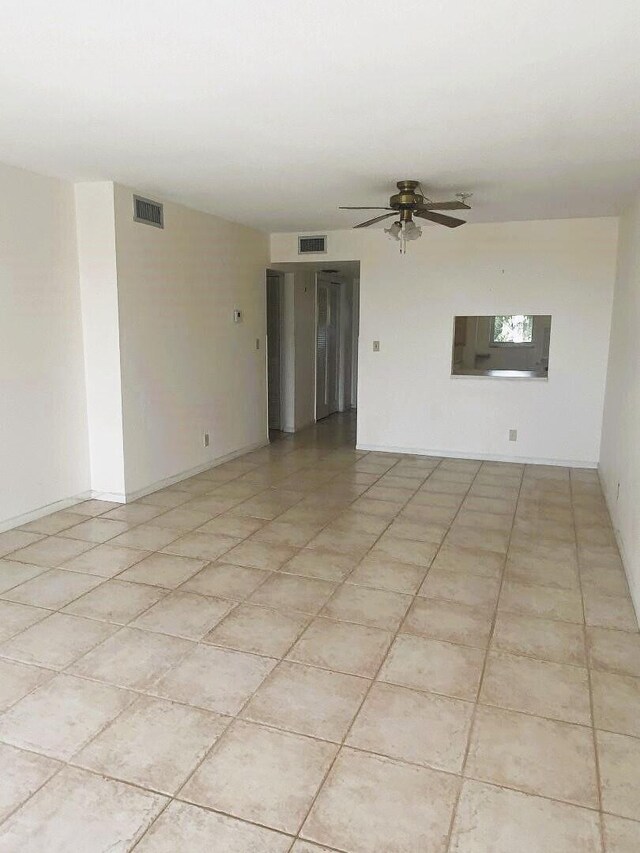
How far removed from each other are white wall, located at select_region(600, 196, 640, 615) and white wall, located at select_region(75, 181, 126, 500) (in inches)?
135

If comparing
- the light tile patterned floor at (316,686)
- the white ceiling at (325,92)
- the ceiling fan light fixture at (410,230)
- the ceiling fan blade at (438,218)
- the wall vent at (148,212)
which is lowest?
the light tile patterned floor at (316,686)

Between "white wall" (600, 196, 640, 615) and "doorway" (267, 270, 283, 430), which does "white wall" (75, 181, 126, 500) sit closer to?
"doorway" (267, 270, 283, 430)

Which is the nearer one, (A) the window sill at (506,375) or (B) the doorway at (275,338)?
(A) the window sill at (506,375)

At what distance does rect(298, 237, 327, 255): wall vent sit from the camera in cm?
621

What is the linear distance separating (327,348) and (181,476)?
385 cm

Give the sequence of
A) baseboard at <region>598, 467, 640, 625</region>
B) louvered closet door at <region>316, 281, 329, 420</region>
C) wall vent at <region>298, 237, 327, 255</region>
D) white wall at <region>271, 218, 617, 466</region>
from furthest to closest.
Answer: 1. louvered closet door at <region>316, 281, 329, 420</region>
2. wall vent at <region>298, 237, 327, 255</region>
3. white wall at <region>271, 218, 617, 466</region>
4. baseboard at <region>598, 467, 640, 625</region>

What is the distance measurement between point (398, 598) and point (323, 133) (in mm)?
2365

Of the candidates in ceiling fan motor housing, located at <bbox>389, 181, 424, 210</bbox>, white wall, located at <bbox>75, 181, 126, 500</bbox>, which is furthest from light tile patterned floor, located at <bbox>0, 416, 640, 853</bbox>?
ceiling fan motor housing, located at <bbox>389, 181, 424, 210</bbox>

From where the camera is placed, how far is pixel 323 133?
2980mm

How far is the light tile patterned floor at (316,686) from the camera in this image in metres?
1.65

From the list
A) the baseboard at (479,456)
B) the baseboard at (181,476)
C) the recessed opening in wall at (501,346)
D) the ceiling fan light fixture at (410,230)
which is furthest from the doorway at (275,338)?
the ceiling fan light fixture at (410,230)

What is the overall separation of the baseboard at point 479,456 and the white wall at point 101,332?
2.87 meters

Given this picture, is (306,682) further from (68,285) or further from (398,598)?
(68,285)

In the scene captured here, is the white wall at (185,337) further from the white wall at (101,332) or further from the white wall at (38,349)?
the white wall at (38,349)
